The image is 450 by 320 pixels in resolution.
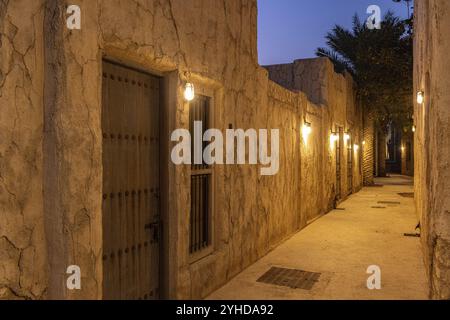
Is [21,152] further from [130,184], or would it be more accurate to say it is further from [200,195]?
[200,195]

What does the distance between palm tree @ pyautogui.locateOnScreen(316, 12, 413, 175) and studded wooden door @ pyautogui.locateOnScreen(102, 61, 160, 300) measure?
16986 mm

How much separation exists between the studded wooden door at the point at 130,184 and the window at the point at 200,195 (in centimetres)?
70

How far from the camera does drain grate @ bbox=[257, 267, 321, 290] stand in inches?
215

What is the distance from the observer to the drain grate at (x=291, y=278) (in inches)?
215

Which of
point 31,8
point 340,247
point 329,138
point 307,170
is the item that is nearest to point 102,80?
point 31,8

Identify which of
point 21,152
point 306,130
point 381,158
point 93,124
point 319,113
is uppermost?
point 319,113

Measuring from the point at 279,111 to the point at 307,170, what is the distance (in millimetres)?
2628

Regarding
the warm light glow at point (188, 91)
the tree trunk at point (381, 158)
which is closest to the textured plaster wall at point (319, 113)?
the warm light glow at point (188, 91)

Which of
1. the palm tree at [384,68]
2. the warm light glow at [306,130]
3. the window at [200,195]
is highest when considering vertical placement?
A: the palm tree at [384,68]

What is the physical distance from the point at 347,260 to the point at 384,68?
14675mm

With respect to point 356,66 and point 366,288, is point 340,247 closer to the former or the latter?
point 366,288

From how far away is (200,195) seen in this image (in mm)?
5117

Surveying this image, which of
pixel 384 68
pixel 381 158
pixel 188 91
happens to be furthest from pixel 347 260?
pixel 381 158

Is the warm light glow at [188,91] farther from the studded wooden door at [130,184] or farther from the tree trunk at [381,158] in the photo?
the tree trunk at [381,158]
